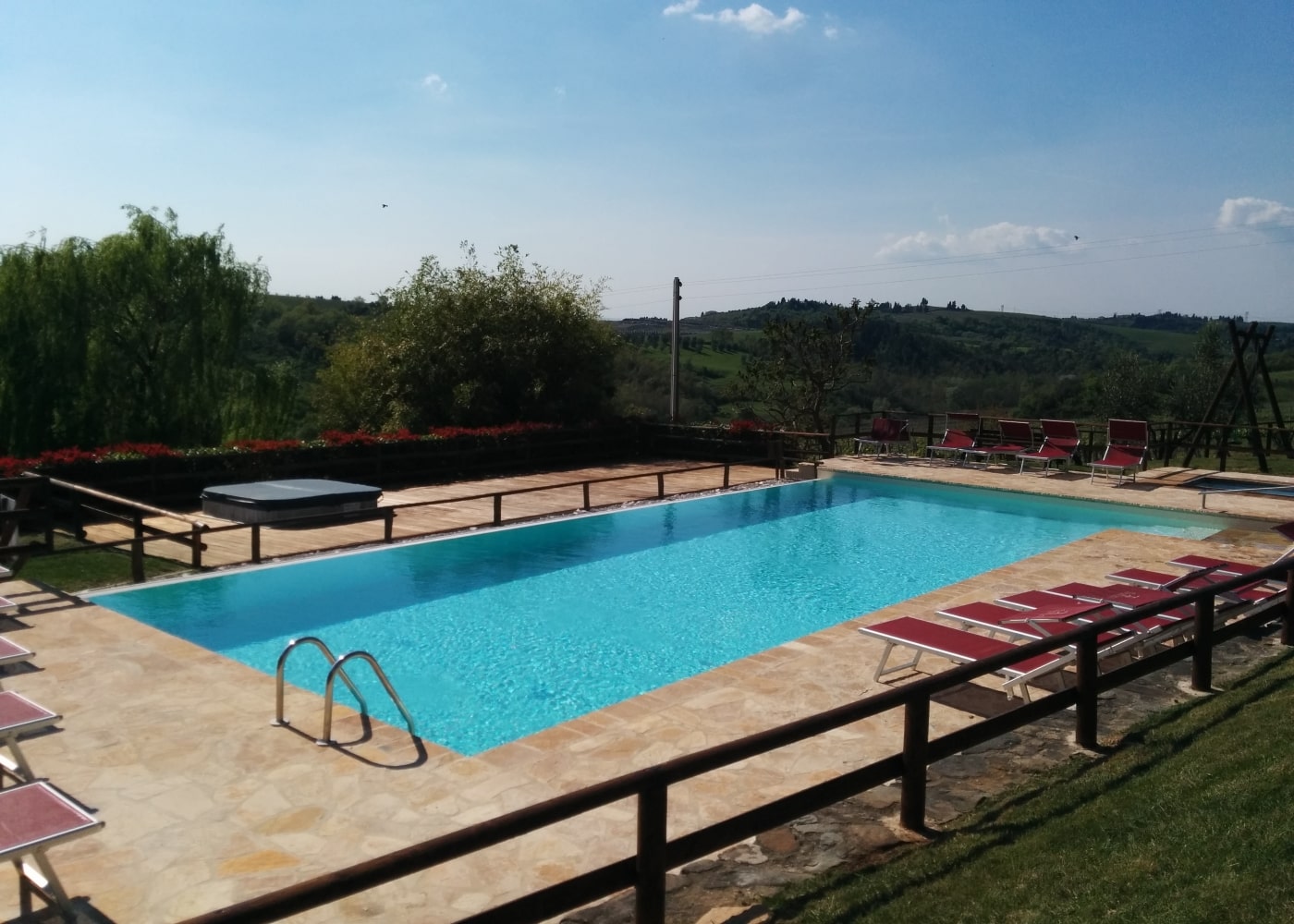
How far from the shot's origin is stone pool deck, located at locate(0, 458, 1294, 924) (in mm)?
3951

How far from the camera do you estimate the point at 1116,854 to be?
140 inches

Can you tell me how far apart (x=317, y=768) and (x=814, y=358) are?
74.3ft

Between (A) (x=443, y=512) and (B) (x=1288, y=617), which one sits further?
(A) (x=443, y=512)

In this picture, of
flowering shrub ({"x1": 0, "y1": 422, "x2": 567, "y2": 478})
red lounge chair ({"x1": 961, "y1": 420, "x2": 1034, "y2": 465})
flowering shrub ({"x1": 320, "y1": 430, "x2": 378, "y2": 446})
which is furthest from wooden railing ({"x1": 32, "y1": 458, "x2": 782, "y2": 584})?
red lounge chair ({"x1": 961, "y1": 420, "x2": 1034, "y2": 465})

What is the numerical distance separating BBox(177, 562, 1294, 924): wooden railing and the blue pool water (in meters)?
3.52

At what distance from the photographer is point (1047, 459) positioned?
17.7 m

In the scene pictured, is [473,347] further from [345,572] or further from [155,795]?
[155,795]

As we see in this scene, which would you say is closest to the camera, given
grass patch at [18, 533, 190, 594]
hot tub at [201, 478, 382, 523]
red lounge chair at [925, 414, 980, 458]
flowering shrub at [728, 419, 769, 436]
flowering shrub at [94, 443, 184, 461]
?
grass patch at [18, 533, 190, 594]

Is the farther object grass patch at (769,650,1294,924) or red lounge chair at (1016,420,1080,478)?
red lounge chair at (1016,420,1080,478)

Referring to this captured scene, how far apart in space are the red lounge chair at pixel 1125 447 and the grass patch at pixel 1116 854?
1258 cm

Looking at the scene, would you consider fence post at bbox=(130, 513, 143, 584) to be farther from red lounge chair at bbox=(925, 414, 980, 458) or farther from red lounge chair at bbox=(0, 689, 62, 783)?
red lounge chair at bbox=(925, 414, 980, 458)

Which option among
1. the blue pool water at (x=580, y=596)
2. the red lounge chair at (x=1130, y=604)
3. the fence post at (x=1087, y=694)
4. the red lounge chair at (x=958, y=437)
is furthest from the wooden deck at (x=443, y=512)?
the fence post at (x=1087, y=694)

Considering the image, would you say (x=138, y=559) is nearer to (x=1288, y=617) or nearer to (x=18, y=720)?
(x=18, y=720)

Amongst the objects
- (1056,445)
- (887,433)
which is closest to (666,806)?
(1056,445)
